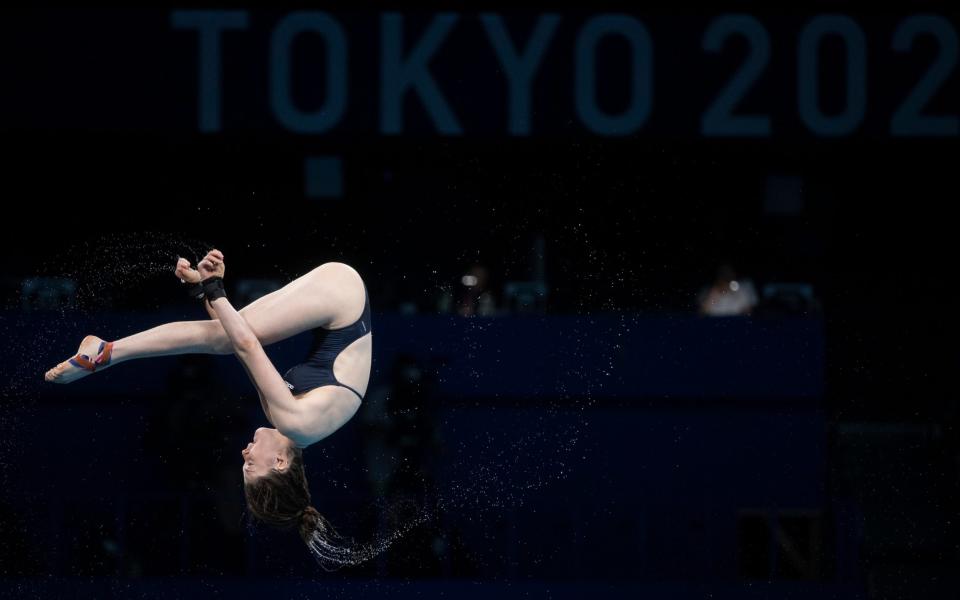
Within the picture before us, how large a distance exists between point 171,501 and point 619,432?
109 inches

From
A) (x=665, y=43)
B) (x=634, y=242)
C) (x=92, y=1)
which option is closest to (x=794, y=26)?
(x=665, y=43)

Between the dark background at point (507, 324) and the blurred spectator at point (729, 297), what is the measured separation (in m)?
0.71

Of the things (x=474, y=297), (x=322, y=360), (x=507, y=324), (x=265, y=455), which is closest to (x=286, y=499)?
(x=265, y=455)

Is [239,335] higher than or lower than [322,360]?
higher

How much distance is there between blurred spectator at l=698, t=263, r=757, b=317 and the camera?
7.77m

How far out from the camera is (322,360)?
15.8ft

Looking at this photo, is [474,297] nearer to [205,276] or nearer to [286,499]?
[286,499]

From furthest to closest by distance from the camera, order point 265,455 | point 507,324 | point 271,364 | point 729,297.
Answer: point 729,297
point 507,324
point 265,455
point 271,364

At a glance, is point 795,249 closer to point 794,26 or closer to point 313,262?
point 794,26

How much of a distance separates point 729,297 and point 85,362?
4733 millimetres

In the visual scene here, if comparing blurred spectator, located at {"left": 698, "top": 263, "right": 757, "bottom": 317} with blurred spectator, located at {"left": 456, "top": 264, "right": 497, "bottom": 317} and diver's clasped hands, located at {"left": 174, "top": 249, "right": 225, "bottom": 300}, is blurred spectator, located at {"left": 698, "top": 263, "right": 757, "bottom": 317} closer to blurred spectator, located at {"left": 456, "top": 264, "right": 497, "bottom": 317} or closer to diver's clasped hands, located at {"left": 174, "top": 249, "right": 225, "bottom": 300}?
blurred spectator, located at {"left": 456, "top": 264, "right": 497, "bottom": 317}

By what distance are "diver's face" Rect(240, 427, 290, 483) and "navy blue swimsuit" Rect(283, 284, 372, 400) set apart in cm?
21

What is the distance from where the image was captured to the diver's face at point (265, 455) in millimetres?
4629

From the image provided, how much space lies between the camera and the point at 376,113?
7828 mm
